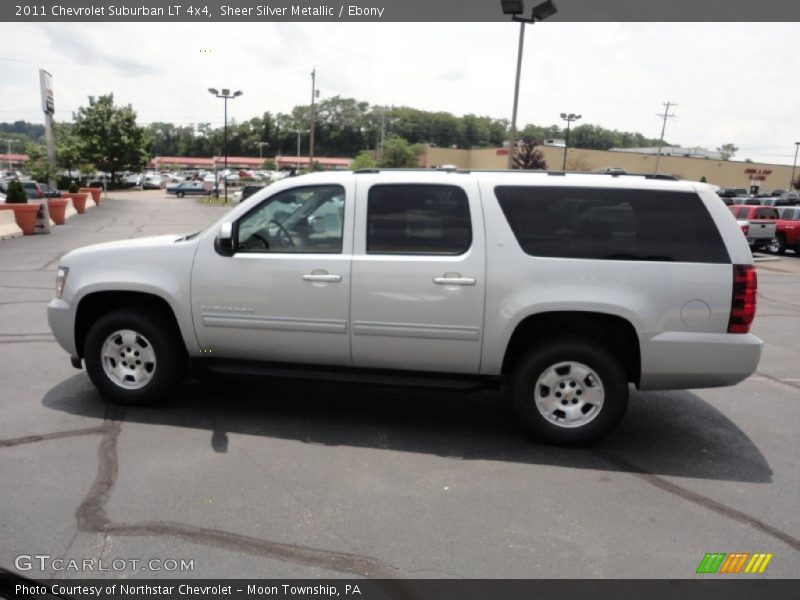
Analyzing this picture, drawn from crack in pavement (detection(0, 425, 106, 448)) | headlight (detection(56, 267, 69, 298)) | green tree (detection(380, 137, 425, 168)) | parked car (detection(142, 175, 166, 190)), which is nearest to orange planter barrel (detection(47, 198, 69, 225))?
headlight (detection(56, 267, 69, 298))

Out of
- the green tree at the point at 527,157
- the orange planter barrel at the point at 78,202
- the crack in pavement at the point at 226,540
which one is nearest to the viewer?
the crack in pavement at the point at 226,540

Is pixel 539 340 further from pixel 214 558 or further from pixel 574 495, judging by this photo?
pixel 214 558

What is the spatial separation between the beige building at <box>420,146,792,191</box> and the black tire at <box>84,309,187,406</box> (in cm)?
7134

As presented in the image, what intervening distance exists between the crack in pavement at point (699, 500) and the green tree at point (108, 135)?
6380 cm

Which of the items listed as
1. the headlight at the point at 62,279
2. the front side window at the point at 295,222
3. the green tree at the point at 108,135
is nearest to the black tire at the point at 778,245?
the front side window at the point at 295,222

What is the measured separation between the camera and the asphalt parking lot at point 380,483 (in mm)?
3307

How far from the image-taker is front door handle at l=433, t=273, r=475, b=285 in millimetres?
4625

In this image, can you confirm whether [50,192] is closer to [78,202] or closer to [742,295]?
[78,202]

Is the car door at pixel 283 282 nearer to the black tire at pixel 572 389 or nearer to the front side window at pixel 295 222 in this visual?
the front side window at pixel 295 222

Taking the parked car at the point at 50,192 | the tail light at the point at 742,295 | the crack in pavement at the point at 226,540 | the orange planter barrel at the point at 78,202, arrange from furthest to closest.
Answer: the parked car at the point at 50,192, the orange planter barrel at the point at 78,202, the tail light at the point at 742,295, the crack in pavement at the point at 226,540

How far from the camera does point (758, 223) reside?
72.8ft

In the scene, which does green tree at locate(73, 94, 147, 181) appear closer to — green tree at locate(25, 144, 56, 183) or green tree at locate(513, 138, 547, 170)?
green tree at locate(25, 144, 56, 183)

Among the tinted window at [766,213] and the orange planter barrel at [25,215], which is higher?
the tinted window at [766,213]
